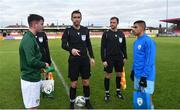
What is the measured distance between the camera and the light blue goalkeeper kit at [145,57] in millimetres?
6484

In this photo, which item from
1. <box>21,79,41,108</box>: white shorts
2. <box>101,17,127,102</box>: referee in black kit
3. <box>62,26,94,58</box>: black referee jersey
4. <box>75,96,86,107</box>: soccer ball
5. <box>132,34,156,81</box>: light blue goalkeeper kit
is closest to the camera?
<box>21,79,41,108</box>: white shorts

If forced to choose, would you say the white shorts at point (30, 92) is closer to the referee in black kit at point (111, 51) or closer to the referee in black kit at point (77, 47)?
the referee in black kit at point (77, 47)

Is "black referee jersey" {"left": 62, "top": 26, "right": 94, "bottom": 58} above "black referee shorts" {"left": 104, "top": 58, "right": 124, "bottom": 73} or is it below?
above

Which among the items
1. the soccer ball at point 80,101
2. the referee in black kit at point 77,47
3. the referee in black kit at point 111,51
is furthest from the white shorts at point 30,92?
the referee in black kit at point 111,51

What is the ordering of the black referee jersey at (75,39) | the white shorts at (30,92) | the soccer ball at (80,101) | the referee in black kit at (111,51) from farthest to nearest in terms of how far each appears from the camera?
the referee in black kit at (111,51)
the black referee jersey at (75,39)
the soccer ball at (80,101)
the white shorts at (30,92)

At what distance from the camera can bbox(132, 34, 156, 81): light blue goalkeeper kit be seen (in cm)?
648

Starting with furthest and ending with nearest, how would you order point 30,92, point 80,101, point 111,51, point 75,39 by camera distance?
point 111,51
point 75,39
point 80,101
point 30,92

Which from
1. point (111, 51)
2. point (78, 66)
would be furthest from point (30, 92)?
point (111, 51)

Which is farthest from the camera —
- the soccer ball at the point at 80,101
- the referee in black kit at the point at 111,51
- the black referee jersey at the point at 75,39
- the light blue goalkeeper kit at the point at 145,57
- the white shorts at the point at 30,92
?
the referee in black kit at the point at 111,51

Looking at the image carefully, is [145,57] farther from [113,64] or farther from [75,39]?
[113,64]

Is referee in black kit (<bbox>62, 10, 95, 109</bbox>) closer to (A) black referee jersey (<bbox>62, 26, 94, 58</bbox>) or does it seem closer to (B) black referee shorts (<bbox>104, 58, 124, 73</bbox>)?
(A) black referee jersey (<bbox>62, 26, 94, 58</bbox>)

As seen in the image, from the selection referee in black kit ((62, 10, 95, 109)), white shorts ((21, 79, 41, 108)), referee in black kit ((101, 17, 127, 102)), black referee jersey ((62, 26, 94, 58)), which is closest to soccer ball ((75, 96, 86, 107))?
referee in black kit ((62, 10, 95, 109))

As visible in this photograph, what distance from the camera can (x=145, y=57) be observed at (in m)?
6.62

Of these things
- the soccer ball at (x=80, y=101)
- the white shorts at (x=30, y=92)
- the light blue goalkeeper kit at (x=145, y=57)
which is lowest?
the soccer ball at (x=80, y=101)
